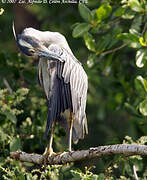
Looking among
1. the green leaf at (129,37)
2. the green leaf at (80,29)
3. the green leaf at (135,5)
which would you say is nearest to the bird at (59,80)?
the green leaf at (80,29)

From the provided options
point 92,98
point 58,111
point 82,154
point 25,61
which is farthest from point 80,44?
point 82,154

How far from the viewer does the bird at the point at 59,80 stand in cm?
345

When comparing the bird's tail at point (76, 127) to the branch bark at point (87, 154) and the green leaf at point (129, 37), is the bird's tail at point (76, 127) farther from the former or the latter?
the green leaf at point (129, 37)

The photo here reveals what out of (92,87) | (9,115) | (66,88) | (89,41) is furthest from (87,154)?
(92,87)

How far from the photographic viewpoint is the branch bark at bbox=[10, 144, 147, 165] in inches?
107

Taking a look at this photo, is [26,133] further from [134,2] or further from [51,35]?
[134,2]

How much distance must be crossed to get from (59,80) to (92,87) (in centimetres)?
177

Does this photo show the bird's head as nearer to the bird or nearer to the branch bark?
the bird

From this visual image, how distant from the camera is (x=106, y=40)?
13.0 feet

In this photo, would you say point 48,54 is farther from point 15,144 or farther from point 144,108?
point 144,108

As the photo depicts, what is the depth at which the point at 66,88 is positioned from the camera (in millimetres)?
3467

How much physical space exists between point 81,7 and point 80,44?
1587mm

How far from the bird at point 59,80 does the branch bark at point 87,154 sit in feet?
0.46

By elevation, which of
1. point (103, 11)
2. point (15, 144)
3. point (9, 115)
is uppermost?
point (103, 11)
